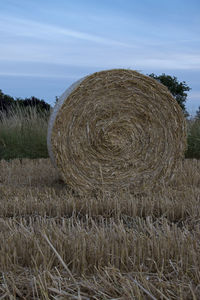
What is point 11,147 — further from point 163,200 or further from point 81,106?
point 163,200

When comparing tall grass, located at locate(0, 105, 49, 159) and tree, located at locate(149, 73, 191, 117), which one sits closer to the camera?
tall grass, located at locate(0, 105, 49, 159)

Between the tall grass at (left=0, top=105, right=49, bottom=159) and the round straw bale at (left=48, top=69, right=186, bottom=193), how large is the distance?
3.35m

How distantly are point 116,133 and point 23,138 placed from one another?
4.05 m

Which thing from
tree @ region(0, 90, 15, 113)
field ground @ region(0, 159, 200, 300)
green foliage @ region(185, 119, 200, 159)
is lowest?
field ground @ region(0, 159, 200, 300)

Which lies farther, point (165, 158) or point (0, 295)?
point (165, 158)

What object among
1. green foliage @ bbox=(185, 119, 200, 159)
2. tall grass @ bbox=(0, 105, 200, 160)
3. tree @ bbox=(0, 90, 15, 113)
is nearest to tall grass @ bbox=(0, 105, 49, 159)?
tall grass @ bbox=(0, 105, 200, 160)

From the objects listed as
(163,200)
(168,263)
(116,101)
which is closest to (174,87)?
(116,101)

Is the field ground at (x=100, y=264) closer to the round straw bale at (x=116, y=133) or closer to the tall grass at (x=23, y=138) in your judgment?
the round straw bale at (x=116, y=133)

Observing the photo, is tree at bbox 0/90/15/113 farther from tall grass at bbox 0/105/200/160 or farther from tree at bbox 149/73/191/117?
tree at bbox 149/73/191/117

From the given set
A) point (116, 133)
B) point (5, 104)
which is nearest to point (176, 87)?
point (5, 104)

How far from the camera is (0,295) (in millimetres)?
2014

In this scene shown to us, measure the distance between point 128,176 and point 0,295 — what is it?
322 centimetres

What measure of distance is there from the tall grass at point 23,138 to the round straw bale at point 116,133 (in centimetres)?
335

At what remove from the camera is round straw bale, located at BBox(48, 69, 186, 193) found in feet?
16.0
